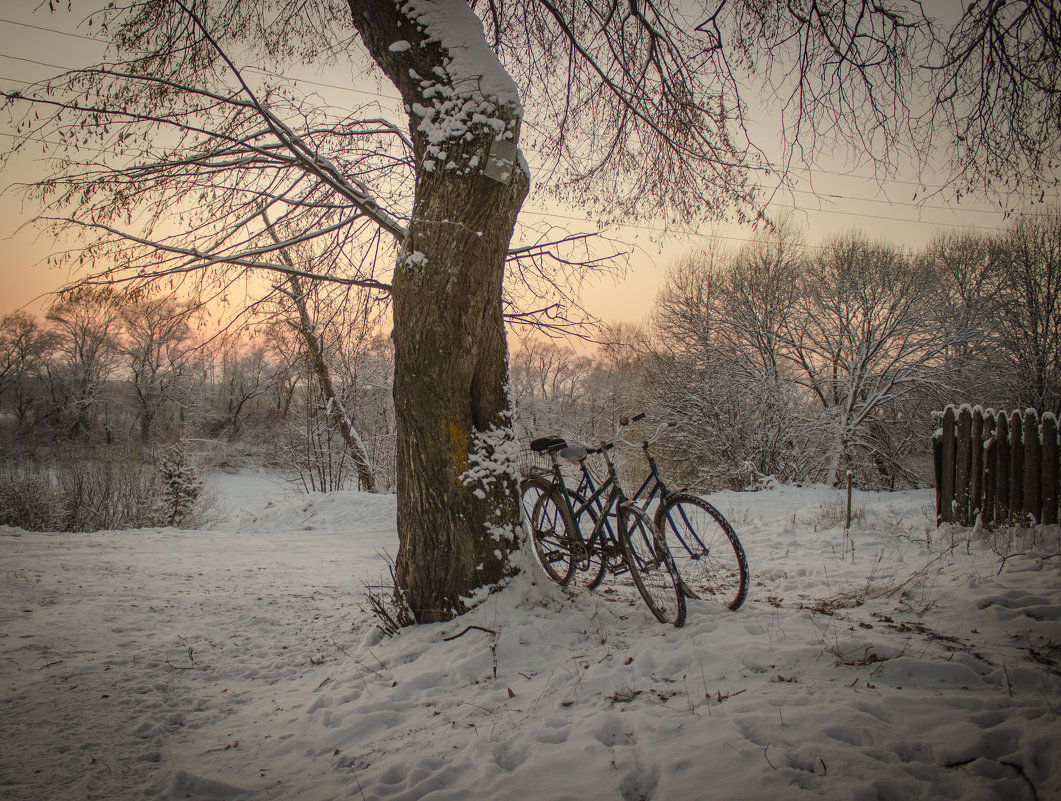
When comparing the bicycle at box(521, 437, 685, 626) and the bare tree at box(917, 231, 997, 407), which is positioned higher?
the bare tree at box(917, 231, 997, 407)

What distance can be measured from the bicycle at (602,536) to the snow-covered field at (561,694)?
0.75 ft

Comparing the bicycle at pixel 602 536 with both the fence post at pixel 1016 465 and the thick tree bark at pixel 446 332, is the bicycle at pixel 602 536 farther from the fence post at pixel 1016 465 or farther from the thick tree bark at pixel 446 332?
the fence post at pixel 1016 465

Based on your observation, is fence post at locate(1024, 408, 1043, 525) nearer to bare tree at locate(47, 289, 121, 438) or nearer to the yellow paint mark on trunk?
the yellow paint mark on trunk

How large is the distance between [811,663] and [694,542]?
3.53 ft

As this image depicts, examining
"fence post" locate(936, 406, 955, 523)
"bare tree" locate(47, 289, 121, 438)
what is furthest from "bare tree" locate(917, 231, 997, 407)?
"bare tree" locate(47, 289, 121, 438)

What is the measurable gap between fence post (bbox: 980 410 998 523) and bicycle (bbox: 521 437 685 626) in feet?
14.2

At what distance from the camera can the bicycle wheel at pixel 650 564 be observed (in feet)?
9.67

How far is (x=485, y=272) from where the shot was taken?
3178mm

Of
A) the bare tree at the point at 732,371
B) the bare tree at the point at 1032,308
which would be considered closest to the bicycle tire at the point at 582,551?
the bare tree at the point at 732,371

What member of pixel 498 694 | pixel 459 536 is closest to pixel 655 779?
pixel 498 694

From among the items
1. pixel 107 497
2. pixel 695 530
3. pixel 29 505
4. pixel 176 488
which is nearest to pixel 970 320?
pixel 695 530

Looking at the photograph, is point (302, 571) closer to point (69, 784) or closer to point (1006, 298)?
point (69, 784)

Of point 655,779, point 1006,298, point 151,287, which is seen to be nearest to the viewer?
→ point 655,779

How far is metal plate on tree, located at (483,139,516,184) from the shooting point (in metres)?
3.08
